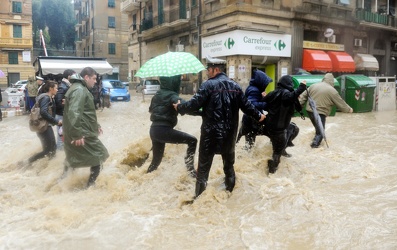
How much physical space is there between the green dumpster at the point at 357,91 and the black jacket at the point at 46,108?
11.6 m

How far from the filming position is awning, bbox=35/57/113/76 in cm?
1467

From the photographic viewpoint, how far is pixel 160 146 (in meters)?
5.27

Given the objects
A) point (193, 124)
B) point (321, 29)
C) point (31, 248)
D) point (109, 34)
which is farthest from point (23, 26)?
point (31, 248)

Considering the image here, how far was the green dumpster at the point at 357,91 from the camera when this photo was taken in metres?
14.3

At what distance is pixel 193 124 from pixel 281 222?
806 centimetres

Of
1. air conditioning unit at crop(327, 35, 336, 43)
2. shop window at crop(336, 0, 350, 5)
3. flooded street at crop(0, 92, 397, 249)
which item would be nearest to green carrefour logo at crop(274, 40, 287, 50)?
air conditioning unit at crop(327, 35, 336, 43)

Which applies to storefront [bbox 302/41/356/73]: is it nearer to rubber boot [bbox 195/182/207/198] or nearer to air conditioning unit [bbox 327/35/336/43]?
air conditioning unit [bbox 327/35/336/43]

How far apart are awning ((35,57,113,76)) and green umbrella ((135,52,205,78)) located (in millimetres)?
10674

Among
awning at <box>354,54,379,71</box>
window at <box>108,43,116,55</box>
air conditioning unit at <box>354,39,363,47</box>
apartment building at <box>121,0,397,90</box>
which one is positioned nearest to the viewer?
apartment building at <box>121,0,397,90</box>

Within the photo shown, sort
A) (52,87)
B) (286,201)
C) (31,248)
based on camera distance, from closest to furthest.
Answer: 1. (31,248)
2. (286,201)
3. (52,87)

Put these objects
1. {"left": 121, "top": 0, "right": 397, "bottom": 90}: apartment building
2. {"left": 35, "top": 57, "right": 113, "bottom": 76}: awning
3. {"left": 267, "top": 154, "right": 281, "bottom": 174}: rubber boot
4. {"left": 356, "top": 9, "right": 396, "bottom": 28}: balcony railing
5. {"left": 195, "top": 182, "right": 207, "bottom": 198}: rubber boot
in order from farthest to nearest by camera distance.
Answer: {"left": 356, "top": 9, "right": 396, "bottom": 28}: balcony railing
{"left": 121, "top": 0, "right": 397, "bottom": 90}: apartment building
{"left": 35, "top": 57, "right": 113, "bottom": 76}: awning
{"left": 267, "top": 154, "right": 281, "bottom": 174}: rubber boot
{"left": 195, "top": 182, "right": 207, "bottom": 198}: rubber boot

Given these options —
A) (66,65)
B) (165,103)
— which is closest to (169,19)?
(66,65)

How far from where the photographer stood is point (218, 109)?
14.3 feet

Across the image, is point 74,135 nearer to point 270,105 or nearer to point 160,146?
point 160,146
